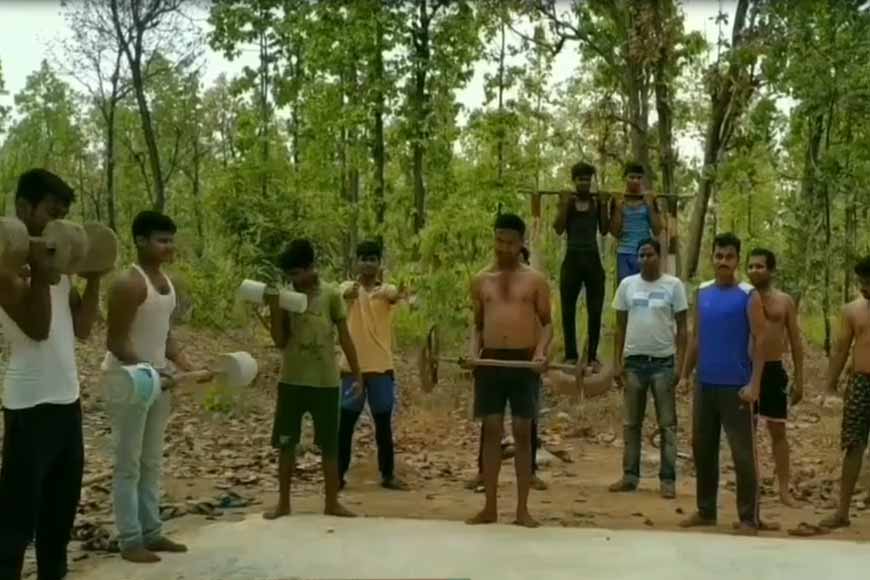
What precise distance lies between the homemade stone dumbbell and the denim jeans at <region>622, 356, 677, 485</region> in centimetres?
417

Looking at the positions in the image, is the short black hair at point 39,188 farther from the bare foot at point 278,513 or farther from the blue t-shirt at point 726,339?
the blue t-shirt at point 726,339

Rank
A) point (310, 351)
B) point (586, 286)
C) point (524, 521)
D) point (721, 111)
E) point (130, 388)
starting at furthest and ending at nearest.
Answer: point (721, 111)
point (586, 286)
point (310, 351)
point (524, 521)
point (130, 388)

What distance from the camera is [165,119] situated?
32281mm

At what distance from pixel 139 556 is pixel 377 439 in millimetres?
3053

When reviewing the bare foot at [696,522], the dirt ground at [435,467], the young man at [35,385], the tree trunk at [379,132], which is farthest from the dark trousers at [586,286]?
the tree trunk at [379,132]

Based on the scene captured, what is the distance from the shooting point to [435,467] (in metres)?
9.55

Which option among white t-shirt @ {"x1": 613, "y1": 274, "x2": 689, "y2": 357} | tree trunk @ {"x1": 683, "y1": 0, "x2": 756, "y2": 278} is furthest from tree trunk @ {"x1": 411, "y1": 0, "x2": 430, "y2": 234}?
white t-shirt @ {"x1": 613, "y1": 274, "x2": 689, "y2": 357}

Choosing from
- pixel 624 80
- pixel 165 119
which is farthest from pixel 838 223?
pixel 165 119

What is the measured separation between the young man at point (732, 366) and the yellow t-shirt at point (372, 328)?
7.90ft

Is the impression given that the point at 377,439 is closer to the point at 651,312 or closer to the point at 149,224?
the point at 651,312

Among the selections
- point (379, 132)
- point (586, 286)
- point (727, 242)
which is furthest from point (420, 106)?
point (727, 242)

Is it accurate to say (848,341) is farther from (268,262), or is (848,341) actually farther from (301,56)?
(301,56)

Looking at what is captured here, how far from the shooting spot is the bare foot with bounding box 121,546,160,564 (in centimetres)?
521

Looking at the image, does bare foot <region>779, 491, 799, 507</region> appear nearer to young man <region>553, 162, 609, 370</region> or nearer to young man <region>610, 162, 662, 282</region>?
young man <region>553, 162, 609, 370</region>
